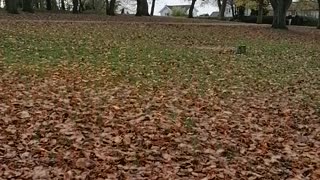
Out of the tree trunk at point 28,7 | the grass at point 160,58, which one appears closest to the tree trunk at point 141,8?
the tree trunk at point 28,7

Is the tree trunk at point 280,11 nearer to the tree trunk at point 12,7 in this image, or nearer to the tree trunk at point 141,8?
the tree trunk at point 141,8

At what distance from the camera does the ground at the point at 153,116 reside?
5.86 m

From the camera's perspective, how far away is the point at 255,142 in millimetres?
6965

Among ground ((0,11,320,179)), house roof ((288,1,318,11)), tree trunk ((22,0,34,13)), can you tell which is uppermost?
tree trunk ((22,0,34,13))

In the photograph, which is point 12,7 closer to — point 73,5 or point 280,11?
point 73,5

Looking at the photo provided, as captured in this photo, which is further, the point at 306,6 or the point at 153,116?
the point at 306,6

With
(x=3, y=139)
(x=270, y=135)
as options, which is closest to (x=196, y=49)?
(x=270, y=135)

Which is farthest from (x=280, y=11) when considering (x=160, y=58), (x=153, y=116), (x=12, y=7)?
(x=153, y=116)

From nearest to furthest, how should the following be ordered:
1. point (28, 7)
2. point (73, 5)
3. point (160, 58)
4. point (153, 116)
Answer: point (153, 116)
point (160, 58)
point (28, 7)
point (73, 5)

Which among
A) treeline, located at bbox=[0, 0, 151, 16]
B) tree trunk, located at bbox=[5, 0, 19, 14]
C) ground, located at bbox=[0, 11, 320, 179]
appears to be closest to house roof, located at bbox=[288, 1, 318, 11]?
treeline, located at bbox=[0, 0, 151, 16]

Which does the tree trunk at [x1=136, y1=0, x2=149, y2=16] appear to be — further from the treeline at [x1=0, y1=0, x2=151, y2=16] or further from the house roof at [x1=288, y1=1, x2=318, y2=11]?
the house roof at [x1=288, y1=1, x2=318, y2=11]

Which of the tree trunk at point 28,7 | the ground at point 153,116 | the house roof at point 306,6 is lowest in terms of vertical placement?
the ground at point 153,116

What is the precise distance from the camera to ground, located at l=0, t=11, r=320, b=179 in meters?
5.86

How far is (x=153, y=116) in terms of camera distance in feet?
26.7
